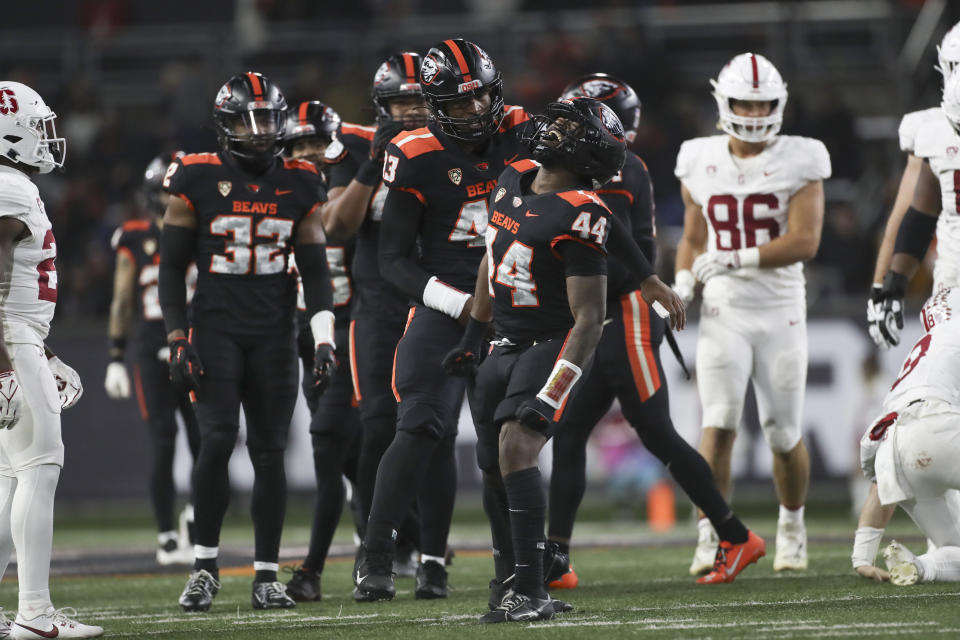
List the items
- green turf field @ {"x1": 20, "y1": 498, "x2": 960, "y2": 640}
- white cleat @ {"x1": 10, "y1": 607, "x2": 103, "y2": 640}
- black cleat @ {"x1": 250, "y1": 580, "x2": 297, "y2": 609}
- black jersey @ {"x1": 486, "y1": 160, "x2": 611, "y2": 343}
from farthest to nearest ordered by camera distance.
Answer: black cleat @ {"x1": 250, "y1": 580, "x2": 297, "y2": 609} < black jersey @ {"x1": 486, "y1": 160, "x2": 611, "y2": 343} < white cleat @ {"x1": 10, "y1": 607, "x2": 103, "y2": 640} < green turf field @ {"x1": 20, "y1": 498, "x2": 960, "y2": 640}

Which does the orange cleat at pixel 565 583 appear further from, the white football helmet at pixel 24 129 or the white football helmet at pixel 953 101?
the white football helmet at pixel 24 129

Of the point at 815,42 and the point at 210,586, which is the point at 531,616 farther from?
the point at 815,42

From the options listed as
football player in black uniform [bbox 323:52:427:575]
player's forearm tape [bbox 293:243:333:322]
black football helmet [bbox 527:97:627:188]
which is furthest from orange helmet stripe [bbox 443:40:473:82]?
player's forearm tape [bbox 293:243:333:322]

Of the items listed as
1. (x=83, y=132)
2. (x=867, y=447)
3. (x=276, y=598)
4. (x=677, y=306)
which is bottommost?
(x=276, y=598)

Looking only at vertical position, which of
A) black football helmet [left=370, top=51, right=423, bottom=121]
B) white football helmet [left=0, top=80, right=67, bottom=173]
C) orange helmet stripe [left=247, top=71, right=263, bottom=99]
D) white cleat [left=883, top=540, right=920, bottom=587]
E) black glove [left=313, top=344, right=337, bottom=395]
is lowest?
white cleat [left=883, top=540, right=920, bottom=587]

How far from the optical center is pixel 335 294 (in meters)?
6.95

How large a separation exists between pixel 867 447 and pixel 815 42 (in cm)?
1060

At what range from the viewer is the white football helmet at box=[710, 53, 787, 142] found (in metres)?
6.75

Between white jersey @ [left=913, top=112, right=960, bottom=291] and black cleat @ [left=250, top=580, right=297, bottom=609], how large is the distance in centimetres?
284

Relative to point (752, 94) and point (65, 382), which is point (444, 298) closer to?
point (65, 382)

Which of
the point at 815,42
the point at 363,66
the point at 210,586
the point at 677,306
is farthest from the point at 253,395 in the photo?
the point at 815,42

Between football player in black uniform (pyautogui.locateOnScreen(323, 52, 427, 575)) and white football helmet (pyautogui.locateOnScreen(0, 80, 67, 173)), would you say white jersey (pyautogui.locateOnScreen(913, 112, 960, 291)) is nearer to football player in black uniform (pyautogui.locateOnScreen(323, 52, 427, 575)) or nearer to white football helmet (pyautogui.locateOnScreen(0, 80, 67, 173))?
football player in black uniform (pyautogui.locateOnScreen(323, 52, 427, 575))

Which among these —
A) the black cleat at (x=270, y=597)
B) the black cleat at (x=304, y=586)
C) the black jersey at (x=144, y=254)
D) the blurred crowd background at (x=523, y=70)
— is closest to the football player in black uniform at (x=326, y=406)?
the black cleat at (x=304, y=586)

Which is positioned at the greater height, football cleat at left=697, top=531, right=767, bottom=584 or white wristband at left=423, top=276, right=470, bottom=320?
white wristband at left=423, top=276, right=470, bottom=320
